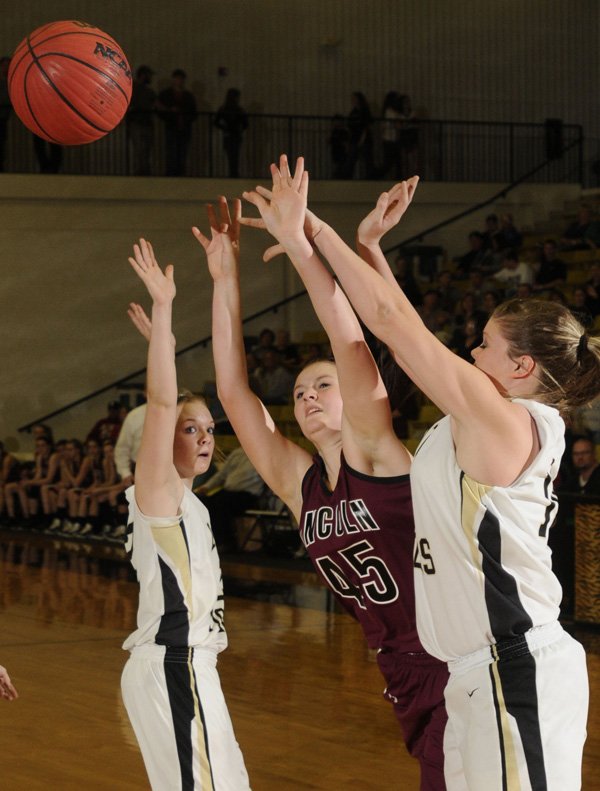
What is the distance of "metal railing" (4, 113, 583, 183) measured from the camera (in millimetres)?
15516

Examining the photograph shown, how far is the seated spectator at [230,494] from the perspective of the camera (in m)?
10.1

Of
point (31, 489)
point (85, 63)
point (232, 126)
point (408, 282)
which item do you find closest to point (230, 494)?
point (31, 489)

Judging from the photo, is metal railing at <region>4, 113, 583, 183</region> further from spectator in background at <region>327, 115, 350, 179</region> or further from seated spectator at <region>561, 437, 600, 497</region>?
seated spectator at <region>561, 437, 600, 497</region>

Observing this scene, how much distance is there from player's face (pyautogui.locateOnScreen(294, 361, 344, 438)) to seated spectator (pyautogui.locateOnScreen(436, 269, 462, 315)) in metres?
9.80

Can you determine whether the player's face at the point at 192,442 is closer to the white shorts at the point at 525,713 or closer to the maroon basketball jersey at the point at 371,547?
the maroon basketball jersey at the point at 371,547

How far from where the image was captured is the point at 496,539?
232 cm

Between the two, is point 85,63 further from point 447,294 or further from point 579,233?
point 579,233

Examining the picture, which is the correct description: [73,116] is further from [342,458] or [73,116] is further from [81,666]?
[81,666]

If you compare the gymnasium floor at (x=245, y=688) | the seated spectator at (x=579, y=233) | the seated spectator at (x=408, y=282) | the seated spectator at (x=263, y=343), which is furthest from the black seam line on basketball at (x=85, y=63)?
the seated spectator at (x=579, y=233)

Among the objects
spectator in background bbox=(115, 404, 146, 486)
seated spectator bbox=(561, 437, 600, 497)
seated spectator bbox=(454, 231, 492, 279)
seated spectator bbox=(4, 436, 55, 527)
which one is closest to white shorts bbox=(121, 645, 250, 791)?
seated spectator bbox=(561, 437, 600, 497)

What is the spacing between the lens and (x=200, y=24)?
53.3 ft

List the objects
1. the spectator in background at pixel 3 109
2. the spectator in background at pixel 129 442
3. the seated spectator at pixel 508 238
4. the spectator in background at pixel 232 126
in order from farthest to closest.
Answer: the spectator in background at pixel 232 126
the spectator in background at pixel 3 109
the seated spectator at pixel 508 238
the spectator in background at pixel 129 442

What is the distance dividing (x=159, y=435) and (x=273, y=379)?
9.57 meters

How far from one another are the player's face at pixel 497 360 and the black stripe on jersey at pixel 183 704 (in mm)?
1232
